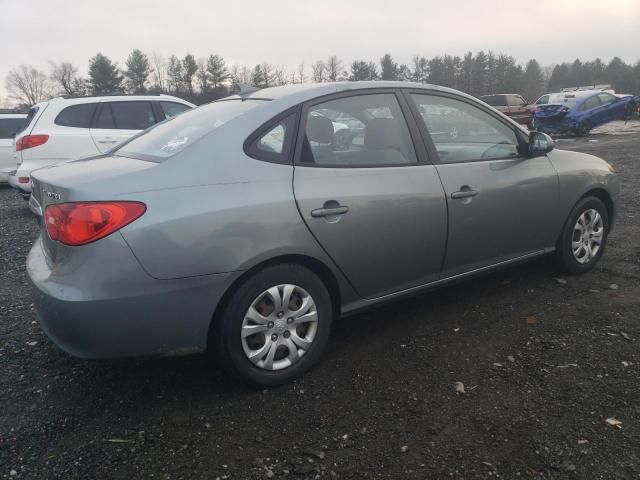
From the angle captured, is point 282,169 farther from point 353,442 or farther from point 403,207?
point 353,442

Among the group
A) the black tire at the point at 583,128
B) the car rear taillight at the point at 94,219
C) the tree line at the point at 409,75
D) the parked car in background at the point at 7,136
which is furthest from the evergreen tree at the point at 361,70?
the car rear taillight at the point at 94,219

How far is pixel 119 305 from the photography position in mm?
2330

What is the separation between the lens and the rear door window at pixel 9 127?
1060 centimetres

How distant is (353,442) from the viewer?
7.70 feet

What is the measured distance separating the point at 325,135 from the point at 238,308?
1120 mm

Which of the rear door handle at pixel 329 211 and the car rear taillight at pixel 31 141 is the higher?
the rear door handle at pixel 329 211

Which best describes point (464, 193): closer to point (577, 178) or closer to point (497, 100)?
point (577, 178)

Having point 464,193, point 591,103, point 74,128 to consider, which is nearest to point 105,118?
point 74,128

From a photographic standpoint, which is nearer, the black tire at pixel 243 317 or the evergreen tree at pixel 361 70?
the black tire at pixel 243 317

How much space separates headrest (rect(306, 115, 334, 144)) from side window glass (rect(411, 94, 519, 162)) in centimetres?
74

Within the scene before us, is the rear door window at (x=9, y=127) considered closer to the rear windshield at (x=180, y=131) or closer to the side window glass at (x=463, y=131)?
the rear windshield at (x=180, y=131)

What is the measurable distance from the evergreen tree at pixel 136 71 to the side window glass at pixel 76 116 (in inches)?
2497

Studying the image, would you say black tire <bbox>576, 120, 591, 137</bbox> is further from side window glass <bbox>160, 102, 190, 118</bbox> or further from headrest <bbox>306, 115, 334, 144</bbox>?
headrest <bbox>306, 115, 334, 144</bbox>

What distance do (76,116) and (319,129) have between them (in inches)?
236
